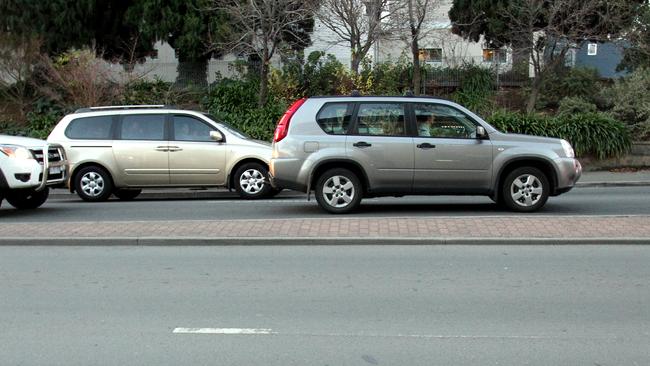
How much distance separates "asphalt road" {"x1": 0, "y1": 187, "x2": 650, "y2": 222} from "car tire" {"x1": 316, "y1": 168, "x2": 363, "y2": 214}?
26 cm

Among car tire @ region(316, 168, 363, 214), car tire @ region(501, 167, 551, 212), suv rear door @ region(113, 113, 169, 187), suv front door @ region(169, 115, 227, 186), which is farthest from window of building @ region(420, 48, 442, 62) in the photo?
car tire @ region(316, 168, 363, 214)

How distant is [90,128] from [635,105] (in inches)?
606

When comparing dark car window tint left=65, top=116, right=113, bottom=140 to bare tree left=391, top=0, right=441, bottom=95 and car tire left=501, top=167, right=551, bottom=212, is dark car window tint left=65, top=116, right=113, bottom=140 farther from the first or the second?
bare tree left=391, top=0, right=441, bottom=95

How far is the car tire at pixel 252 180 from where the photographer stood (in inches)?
516

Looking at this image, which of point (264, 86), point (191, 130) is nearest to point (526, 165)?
point (191, 130)

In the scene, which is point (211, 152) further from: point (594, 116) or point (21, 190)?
point (594, 116)

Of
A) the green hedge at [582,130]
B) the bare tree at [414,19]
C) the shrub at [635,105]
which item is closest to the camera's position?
the green hedge at [582,130]

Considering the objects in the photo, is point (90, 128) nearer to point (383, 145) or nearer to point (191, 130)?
point (191, 130)

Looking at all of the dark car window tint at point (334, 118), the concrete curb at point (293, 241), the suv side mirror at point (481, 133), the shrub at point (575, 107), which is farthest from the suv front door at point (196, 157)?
the shrub at point (575, 107)

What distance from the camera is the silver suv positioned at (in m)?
9.98

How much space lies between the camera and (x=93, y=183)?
13.3 m

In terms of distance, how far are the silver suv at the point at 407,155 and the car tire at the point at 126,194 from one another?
5249 mm

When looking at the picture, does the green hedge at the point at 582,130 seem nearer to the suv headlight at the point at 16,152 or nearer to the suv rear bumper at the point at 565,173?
the suv rear bumper at the point at 565,173
